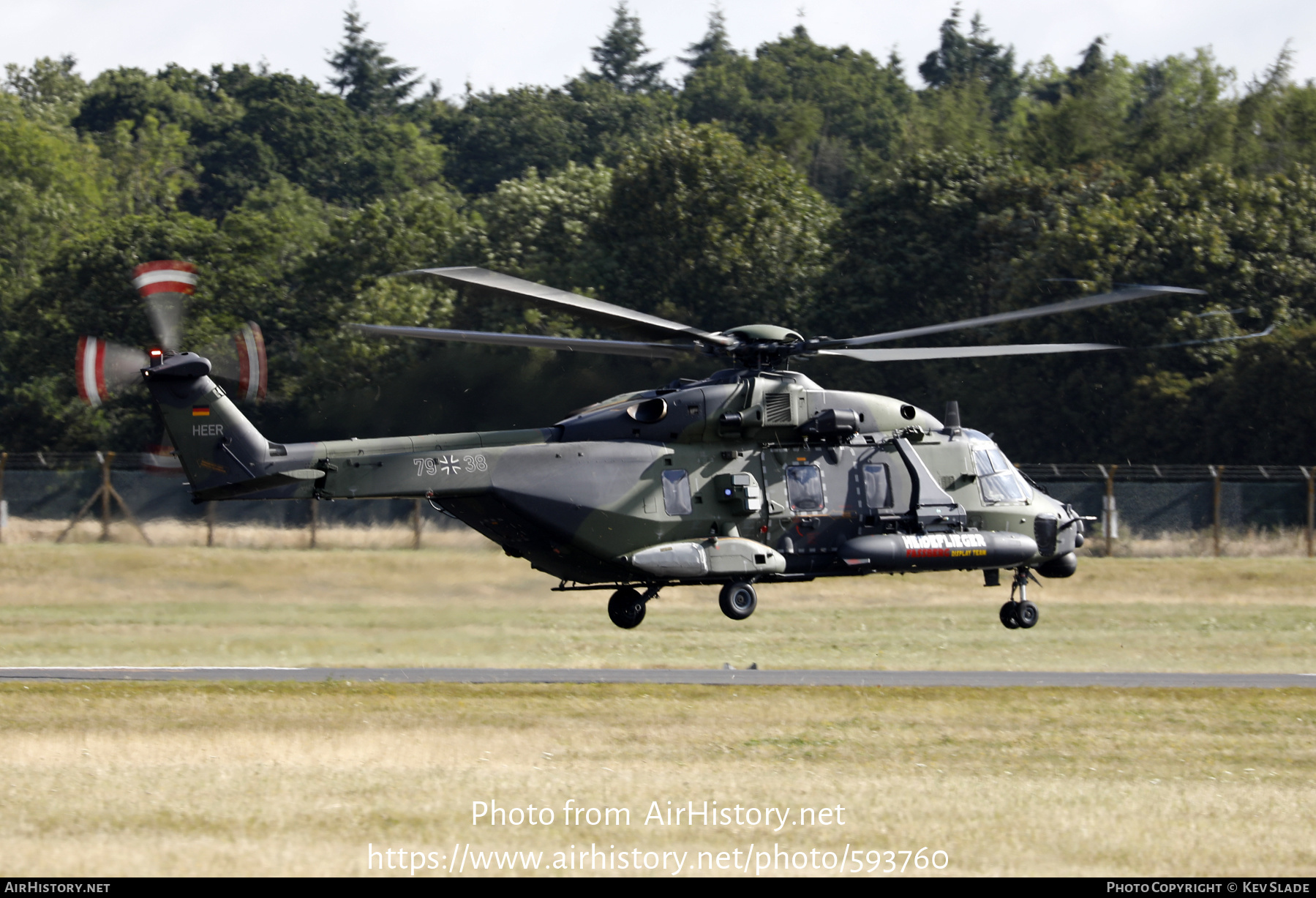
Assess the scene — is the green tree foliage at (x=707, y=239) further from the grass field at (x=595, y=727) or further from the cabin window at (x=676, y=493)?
the cabin window at (x=676, y=493)

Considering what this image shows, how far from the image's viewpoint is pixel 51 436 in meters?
A: 69.7

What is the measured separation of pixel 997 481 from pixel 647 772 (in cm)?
1063

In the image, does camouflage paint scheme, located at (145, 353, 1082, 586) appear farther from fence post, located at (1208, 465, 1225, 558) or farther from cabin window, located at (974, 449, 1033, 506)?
fence post, located at (1208, 465, 1225, 558)

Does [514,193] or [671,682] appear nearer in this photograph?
[671,682]

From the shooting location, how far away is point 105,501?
4866 cm

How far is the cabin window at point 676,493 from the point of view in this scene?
83.1 feet

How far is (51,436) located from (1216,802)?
200ft

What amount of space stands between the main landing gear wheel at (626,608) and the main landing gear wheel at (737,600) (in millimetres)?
1504

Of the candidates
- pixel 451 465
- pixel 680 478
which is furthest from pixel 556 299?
pixel 680 478

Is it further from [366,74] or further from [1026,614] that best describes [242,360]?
[366,74]

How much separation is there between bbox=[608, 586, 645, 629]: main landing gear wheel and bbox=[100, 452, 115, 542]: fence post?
24.9 meters

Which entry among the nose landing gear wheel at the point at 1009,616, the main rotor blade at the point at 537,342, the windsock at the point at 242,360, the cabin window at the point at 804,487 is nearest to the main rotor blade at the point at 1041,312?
the cabin window at the point at 804,487

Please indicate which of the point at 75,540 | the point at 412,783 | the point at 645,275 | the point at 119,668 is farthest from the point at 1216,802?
the point at 645,275

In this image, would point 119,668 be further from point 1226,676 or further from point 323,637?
point 1226,676
